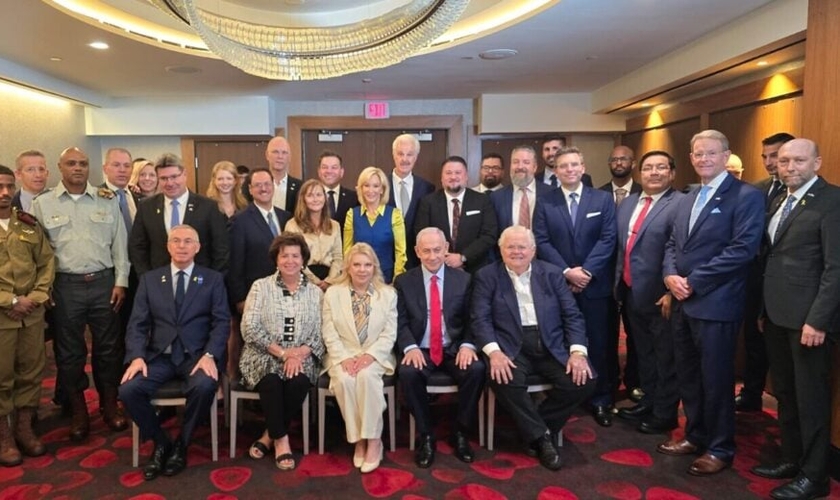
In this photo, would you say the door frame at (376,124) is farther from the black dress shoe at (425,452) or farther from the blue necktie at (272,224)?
the black dress shoe at (425,452)

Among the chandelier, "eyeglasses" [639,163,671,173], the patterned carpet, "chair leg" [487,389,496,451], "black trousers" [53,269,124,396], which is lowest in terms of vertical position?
Result: the patterned carpet

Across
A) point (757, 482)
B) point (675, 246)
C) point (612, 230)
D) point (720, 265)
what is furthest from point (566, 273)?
point (757, 482)

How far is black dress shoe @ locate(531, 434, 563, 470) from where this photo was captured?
2.98m

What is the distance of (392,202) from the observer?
3.94m

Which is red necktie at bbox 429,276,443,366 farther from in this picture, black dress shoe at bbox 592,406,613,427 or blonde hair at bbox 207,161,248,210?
blonde hair at bbox 207,161,248,210

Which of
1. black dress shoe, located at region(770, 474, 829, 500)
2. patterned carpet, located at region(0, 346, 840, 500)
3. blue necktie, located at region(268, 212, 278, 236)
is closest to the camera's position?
black dress shoe, located at region(770, 474, 829, 500)

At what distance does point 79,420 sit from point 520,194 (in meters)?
3.16

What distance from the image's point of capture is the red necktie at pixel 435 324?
328 cm

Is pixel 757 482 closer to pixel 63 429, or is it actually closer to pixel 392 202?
pixel 392 202

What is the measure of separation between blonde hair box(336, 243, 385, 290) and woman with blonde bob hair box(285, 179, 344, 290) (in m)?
0.26

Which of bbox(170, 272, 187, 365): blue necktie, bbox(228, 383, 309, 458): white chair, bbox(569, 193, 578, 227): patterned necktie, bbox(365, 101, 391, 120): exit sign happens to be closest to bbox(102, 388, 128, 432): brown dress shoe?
bbox(170, 272, 187, 365): blue necktie

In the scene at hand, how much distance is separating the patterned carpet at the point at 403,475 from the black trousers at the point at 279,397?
0.22 meters

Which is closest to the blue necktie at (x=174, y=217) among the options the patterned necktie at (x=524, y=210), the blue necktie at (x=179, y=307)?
the blue necktie at (x=179, y=307)

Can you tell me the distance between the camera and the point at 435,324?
10.8 ft
